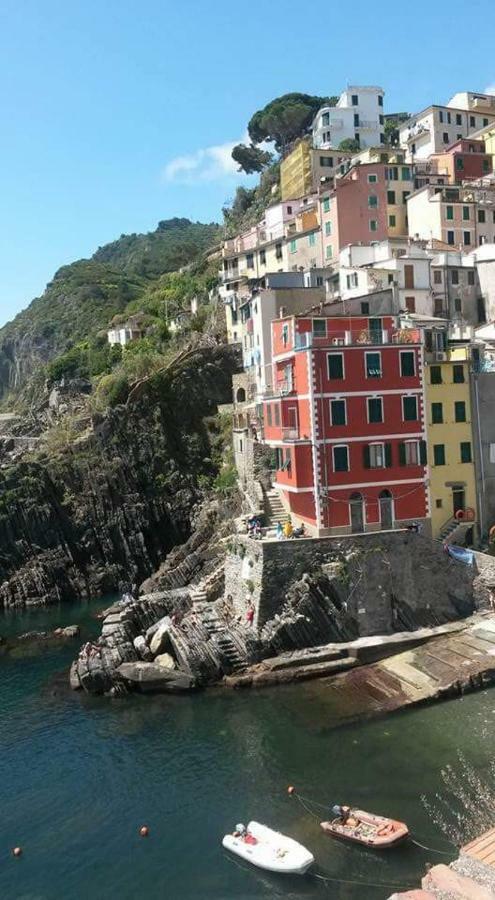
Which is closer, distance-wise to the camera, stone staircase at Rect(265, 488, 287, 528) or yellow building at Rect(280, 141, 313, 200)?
stone staircase at Rect(265, 488, 287, 528)

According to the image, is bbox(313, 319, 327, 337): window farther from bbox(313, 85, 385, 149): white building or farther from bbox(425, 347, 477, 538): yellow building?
bbox(313, 85, 385, 149): white building

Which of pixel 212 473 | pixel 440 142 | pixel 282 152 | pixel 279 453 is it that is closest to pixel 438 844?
pixel 279 453

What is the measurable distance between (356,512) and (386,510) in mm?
1778

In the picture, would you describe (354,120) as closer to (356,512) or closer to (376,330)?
(376,330)

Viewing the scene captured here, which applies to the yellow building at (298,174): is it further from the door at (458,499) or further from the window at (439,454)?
the door at (458,499)

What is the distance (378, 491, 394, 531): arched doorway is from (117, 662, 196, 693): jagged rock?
13.0m

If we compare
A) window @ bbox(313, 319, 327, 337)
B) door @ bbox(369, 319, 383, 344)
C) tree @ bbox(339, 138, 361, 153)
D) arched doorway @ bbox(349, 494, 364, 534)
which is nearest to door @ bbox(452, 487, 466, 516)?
arched doorway @ bbox(349, 494, 364, 534)

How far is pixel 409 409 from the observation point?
3784 cm

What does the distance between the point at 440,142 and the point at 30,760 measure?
8165 centimetres

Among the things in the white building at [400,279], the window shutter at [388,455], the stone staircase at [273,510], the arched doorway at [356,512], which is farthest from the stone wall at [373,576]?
the white building at [400,279]

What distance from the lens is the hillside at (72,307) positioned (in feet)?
376

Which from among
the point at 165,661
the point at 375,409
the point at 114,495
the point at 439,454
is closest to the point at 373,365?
the point at 375,409

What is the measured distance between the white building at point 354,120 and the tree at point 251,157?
17484mm

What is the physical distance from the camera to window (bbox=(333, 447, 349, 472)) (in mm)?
36688
